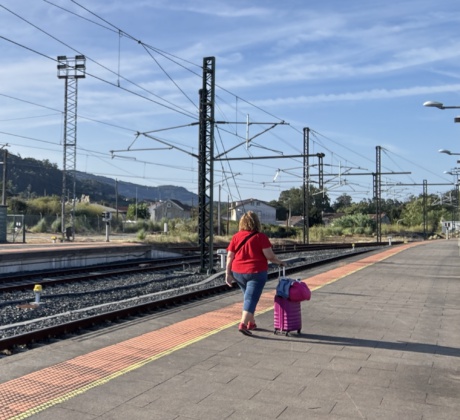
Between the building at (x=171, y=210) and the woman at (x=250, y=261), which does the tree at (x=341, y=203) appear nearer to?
the building at (x=171, y=210)

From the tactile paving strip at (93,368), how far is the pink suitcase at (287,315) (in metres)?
0.89

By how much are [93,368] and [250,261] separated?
2436 mm

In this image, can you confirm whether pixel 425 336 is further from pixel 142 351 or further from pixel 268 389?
pixel 142 351

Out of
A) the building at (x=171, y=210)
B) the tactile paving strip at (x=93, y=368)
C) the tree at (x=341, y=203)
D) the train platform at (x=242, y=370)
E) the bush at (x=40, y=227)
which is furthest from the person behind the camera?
the tree at (x=341, y=203)

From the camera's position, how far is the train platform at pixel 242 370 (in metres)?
Answer: 4.52

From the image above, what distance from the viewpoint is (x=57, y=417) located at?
4.30 metres

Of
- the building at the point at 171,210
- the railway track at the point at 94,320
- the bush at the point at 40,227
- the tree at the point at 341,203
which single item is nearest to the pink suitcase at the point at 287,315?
the railway track at the point at 94,320

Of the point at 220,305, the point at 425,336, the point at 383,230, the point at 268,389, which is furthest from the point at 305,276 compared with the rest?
the point at 383,230

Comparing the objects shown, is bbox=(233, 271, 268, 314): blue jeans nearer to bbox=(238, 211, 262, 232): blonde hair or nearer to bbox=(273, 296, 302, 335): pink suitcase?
bbox=(273, 296, 302, 335): pink suitcase

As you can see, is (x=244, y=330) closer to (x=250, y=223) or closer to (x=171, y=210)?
(x=250, y=223)

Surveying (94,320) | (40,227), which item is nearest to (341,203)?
(40,227)

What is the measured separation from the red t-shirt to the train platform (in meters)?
0.91

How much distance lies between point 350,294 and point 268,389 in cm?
690

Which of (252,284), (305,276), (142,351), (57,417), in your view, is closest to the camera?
(57,417)
